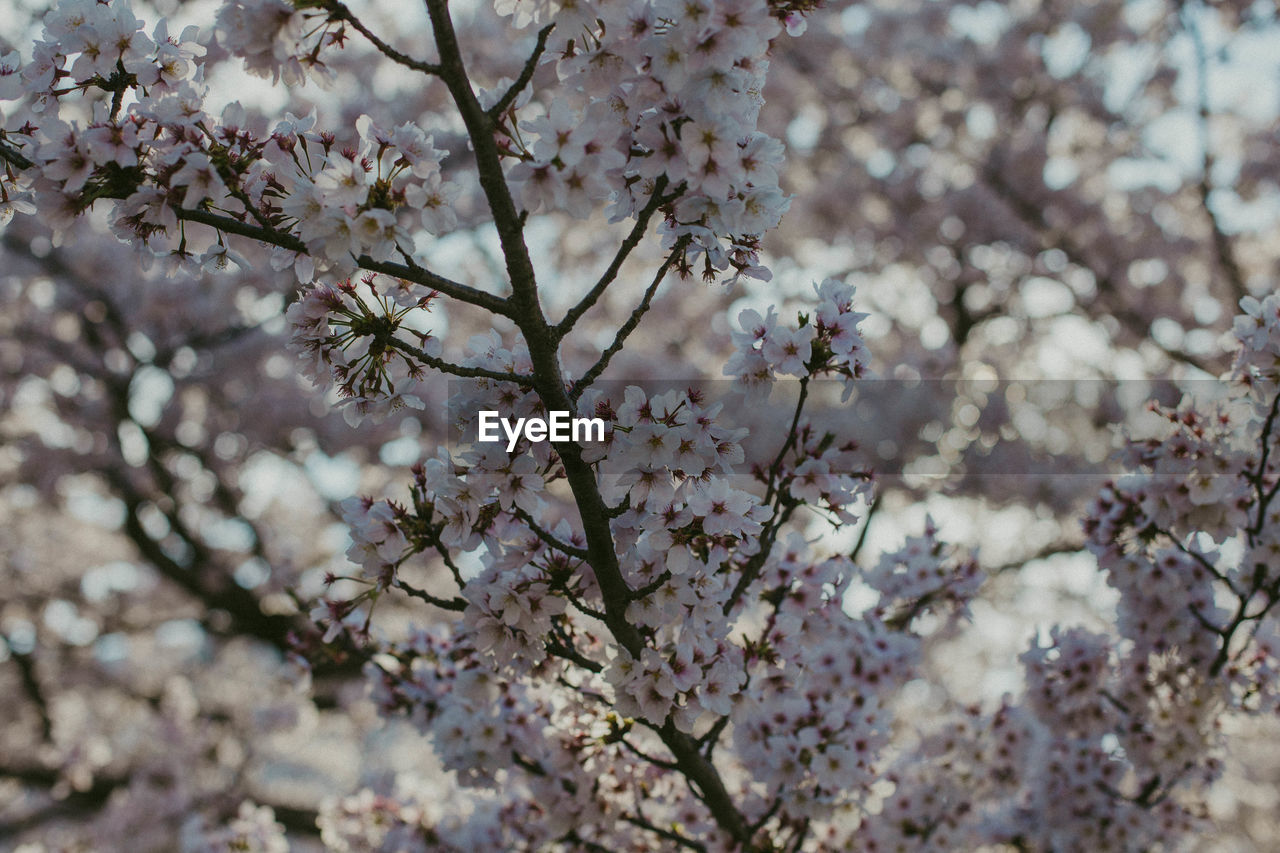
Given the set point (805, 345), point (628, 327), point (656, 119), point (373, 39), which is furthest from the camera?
point (805, 345)

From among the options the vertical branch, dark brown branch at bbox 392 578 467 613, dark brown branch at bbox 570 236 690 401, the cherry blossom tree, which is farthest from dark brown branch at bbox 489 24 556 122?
the vertical branch

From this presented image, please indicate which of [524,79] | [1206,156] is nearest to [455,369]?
[524,79]

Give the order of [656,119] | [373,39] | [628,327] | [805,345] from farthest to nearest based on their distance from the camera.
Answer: [805,345]
[628,327]
[656,119]
[373,39]

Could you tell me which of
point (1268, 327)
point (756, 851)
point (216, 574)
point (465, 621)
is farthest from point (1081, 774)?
point (216, 574)

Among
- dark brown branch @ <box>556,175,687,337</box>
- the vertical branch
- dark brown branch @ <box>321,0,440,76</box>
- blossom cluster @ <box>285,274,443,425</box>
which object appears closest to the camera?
dark brown branch @ <box>321,0,440,76</box>

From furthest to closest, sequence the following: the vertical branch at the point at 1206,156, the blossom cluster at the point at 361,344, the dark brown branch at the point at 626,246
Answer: the vertical branch at the point at 1206,156 < the blossom cluster at the point at 361,344 < the dark brown branch at the point at 626,246

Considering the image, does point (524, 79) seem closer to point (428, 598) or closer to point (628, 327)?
point (628, 327)

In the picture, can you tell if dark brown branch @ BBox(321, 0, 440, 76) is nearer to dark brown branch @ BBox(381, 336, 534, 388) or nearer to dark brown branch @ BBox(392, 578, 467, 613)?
dark brown branch @ BBox(381, 336, 534, 388)

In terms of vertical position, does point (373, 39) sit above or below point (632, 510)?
above

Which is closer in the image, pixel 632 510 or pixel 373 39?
pixel 373 39

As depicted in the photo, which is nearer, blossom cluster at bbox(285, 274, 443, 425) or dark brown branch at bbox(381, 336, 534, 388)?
dark brown branch at bbox(381, 336, 534, 388)

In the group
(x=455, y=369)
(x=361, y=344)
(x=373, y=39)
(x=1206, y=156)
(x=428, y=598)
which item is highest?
(x=1206, y=156)

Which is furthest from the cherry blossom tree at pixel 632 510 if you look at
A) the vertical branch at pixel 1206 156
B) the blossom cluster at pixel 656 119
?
the vertical branch at pixel 1206 156

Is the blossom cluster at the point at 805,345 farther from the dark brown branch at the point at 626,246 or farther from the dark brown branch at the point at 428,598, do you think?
the dark brown branch at the point at 428,598
